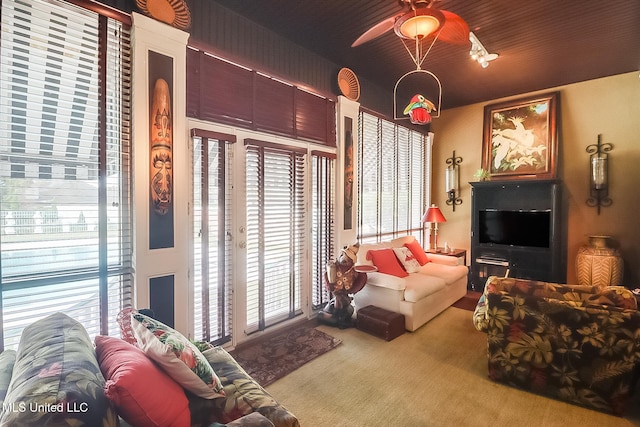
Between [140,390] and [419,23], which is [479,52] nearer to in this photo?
[419,23]

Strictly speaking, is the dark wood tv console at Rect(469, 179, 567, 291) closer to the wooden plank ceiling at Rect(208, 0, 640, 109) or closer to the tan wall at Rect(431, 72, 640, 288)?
the tan wall at Rect(431, 72, 640, 288)

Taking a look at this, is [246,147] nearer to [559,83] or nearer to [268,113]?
[268,113]

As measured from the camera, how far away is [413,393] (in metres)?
2.35

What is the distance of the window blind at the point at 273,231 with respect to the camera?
315cm

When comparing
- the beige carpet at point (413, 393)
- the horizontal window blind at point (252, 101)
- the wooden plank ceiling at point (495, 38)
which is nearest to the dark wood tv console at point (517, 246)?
the wooden plank ceiling at point (495, 38)

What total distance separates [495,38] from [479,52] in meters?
0.19

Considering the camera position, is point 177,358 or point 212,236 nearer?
point 177,358

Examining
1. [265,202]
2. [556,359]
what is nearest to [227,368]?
[265,202]

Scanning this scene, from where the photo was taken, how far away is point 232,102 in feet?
9.69

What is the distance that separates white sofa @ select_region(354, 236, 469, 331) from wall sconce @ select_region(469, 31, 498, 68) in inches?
98.5

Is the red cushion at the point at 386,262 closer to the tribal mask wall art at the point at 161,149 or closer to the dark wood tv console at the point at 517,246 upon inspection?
the dark wood tv console at the point at 517,246

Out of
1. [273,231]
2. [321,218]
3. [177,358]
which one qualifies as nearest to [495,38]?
[321,218]

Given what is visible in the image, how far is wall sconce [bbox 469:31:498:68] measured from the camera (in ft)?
10.9

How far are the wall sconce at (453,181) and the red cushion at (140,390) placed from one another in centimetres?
561
